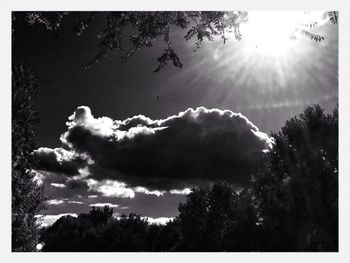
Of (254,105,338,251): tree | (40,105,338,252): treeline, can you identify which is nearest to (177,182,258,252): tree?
(40,105,338,252): treeline

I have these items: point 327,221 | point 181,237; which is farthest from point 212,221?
point 327,221

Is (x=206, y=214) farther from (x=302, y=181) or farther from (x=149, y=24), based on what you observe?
(x=149, y=24)

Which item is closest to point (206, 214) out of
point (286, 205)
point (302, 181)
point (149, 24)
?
point (286, 205)

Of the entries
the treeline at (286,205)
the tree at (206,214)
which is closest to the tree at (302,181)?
the treeline at (286,205)

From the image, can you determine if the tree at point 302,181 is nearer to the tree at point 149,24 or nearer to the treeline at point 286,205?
the treeline at point 286,205

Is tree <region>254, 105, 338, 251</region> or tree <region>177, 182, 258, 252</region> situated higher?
tree <region>254, 105, 338, 251</region>

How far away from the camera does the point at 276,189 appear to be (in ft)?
104

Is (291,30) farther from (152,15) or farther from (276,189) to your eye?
(276,189)

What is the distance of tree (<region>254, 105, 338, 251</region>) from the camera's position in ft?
68.8

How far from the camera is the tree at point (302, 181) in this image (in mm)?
20984

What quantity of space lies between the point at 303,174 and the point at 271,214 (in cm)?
413

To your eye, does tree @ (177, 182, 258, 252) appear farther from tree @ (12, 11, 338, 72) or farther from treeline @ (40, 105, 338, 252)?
tree @ (12, 11, 338, 72)

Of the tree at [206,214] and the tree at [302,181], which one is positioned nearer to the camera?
the tree at [302,181]

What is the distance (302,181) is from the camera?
2727cm
